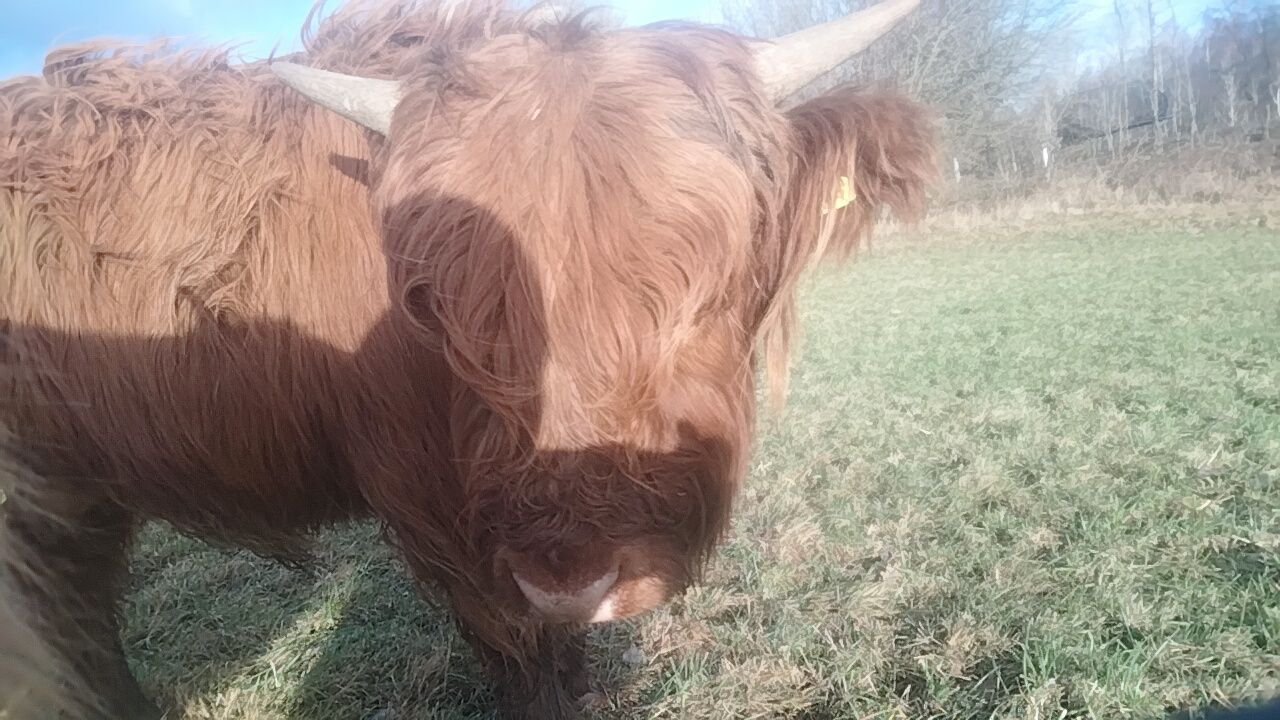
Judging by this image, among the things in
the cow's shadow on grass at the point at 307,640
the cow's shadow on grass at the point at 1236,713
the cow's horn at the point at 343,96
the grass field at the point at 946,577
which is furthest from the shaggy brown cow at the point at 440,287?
the cow's shadow on grass at the point at 1236,713

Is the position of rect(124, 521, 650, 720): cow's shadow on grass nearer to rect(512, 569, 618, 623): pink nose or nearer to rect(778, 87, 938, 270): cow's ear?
rect(512, 569, 618, 623): pink nose

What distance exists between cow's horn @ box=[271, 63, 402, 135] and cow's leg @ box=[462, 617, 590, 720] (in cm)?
153

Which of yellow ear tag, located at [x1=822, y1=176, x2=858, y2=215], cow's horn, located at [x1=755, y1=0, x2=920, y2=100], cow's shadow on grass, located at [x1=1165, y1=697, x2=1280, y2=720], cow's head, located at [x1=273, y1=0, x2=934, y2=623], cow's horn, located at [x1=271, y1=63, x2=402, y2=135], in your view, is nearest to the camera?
cow's shadow on grass, located at [x1=1165, y1=697, x2=1280, y2=720]

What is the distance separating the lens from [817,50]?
6.05 feet

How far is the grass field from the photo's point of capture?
202 centimetres

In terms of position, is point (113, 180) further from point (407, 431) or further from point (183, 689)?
point (183, 689)

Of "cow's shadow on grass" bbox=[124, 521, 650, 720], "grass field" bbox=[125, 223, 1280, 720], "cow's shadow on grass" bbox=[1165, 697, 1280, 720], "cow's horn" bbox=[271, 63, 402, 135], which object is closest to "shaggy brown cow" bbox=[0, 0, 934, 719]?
"cow's horn" bbox=[271, 63, 402, 135]

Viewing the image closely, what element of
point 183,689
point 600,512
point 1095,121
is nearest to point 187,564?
point 183,689

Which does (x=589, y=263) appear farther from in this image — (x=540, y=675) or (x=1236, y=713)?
(x=1236, y=713)

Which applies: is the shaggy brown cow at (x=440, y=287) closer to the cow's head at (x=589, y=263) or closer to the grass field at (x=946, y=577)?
the cow's head at (x=589, y=263)

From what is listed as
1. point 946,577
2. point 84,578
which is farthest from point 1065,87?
point 84,578

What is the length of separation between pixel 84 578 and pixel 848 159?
109 inches

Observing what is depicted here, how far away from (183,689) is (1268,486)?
4086mm

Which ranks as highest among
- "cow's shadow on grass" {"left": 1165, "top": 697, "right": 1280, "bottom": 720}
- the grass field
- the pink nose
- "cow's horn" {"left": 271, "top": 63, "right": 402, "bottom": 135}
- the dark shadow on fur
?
"cow's horn" {"left": 271, "top": 63, "right": 402, "bottom": 135}
